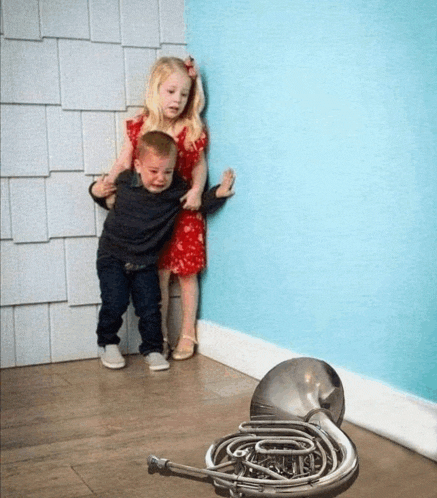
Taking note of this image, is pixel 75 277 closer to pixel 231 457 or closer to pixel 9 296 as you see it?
pixel 9 296

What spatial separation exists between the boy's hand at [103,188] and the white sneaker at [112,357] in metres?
0.51

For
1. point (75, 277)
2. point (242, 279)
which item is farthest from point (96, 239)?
point (242, 279)

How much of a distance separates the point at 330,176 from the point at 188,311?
96 cm

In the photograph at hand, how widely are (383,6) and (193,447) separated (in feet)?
3.51

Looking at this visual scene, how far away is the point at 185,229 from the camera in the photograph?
106 inches

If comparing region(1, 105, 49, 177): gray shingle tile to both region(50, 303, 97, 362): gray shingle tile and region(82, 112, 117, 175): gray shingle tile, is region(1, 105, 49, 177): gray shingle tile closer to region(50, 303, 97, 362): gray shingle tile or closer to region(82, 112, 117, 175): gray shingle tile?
region(82, 112, 117, 175): gray shingle tile

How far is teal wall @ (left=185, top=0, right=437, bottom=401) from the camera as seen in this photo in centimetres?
167

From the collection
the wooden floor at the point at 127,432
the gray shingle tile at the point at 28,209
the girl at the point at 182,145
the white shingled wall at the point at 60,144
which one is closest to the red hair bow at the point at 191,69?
the girl at the point at 182,145

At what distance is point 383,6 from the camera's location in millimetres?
1727

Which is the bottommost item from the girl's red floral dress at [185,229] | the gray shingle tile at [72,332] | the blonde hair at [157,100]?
the gray shingle tile at [72,332]

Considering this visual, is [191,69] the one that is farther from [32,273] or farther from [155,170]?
[32,273]

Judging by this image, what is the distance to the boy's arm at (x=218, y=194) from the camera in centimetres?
252

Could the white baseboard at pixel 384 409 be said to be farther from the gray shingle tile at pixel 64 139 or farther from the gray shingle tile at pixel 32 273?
the gray shingle tile at pixel 64 139

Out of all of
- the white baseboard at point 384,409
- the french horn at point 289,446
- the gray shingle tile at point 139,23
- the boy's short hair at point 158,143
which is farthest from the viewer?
the gray shingle tile at point 139,23
